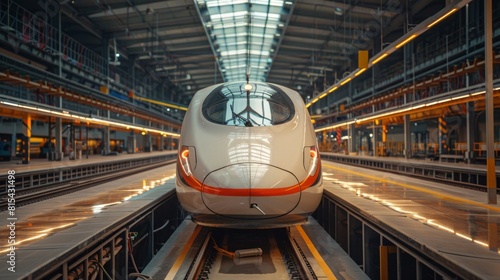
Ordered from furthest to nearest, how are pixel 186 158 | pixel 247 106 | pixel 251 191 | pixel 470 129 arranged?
pixel 470 129
pixel 247 106
pixel 186 158
pixel 251 191

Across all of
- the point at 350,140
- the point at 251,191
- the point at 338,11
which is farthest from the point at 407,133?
the point at 251,191

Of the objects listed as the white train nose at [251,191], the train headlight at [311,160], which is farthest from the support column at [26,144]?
the train headlight at [311,160]

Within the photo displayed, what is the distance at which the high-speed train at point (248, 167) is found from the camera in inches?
182

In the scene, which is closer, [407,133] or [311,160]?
[311,160]

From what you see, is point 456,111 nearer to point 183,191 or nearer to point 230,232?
point 230,232

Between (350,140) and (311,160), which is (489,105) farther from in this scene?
(350,140)

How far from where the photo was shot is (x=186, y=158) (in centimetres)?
514

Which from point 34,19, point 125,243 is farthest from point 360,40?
point 125,243

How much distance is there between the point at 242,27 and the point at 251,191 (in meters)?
25.5

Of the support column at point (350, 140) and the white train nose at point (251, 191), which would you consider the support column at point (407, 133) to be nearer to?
the support column at point (350, 140)

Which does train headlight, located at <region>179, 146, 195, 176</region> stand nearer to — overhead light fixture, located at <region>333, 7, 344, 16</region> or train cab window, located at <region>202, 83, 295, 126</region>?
train cab window, located at <region>202, 83, 295, 126</region>

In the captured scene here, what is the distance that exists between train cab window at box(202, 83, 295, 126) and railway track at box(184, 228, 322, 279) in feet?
6.20

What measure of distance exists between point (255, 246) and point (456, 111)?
647 inches

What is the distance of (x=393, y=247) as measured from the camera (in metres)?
4.30
